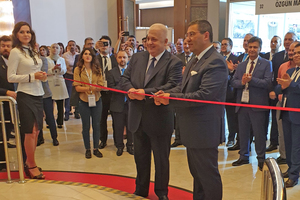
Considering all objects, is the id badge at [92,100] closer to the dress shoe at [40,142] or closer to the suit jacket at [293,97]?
the dress shoe at [40,142]

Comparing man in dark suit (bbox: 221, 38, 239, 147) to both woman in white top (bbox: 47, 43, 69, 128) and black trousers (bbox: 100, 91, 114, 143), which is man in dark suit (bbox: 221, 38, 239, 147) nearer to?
black trousers (bbox: 100, 91, 114, 143)

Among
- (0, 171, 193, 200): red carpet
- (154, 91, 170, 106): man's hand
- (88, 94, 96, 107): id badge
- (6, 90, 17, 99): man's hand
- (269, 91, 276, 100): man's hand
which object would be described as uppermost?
(154, 91, 170, 106): man's hand

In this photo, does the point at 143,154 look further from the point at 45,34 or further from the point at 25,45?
the point at 45,34

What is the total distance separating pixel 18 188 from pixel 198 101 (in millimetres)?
2157

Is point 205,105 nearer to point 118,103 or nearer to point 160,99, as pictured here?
point 160,99

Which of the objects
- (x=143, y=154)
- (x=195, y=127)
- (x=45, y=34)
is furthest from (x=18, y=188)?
(x=45, y=34)

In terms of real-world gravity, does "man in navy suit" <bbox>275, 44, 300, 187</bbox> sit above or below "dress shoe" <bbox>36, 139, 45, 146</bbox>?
above

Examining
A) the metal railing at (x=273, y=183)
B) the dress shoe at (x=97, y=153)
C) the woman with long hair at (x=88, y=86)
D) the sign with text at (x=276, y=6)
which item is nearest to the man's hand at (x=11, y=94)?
the woman with long hair at (x=88, y=86)

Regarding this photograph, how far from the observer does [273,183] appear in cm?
144

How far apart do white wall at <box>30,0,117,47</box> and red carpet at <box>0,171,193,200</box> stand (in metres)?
A: 6.61

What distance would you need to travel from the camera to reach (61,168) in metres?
4.07

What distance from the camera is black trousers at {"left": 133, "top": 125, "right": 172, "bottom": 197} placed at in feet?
9.54

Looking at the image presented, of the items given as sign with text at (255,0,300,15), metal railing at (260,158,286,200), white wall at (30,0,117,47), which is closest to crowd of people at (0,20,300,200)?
metal railing at (260,158,286,200)

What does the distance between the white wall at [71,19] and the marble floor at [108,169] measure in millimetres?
5076
